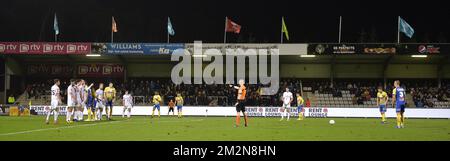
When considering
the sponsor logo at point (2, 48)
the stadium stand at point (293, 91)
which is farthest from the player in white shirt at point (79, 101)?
the sponsor logo at point (2, 48)

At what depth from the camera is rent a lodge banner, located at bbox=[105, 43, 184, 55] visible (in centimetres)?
5212

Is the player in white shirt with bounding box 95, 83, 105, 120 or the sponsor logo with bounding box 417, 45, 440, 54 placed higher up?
the sponsor logo with bounding box 417, 45, 440, 54

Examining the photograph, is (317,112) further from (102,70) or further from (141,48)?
(102,70)

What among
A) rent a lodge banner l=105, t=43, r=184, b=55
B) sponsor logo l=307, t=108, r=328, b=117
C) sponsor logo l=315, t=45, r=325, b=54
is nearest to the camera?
sponsor logo l=307, t=108, r=328, b=117

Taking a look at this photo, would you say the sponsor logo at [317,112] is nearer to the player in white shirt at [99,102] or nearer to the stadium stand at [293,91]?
the stadium stand at [293,91]

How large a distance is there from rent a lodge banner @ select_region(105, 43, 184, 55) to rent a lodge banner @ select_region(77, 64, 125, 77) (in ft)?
21.6

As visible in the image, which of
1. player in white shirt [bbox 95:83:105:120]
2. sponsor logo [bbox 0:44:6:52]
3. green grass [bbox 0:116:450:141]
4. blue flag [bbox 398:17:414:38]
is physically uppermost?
blue flag [bbox 398:17:414:38]

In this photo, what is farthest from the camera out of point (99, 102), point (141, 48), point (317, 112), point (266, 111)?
point (141, 48)

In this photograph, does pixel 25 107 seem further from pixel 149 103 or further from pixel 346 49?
pixel 346 49

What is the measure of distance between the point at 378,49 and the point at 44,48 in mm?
31321

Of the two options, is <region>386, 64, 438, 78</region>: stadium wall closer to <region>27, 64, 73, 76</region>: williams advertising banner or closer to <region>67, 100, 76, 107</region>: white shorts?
<region>27, 64, 73, 76</region>: williams advertising banner

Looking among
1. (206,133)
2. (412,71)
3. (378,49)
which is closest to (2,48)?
(378,49)

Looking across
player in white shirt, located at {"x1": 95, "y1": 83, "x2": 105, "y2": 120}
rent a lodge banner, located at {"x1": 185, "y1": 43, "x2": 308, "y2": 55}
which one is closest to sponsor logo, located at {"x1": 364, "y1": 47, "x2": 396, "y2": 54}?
rent a lodge banner, located at {"x1": 185, "y1": 43, "x2": 308, "y2": 55}

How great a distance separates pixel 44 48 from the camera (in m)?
52.5
